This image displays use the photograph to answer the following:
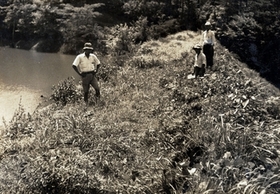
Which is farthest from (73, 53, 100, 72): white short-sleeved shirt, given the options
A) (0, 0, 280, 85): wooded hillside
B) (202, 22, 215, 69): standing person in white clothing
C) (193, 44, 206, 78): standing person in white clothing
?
(0, 0, 280, 85): wooded hillside

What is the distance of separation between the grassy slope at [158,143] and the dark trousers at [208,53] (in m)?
0.67

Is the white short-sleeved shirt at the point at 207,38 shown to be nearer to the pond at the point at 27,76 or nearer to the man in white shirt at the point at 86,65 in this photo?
the man in white shirt at the point at 86,65

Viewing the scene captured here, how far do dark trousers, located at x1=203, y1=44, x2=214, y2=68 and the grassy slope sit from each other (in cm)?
67

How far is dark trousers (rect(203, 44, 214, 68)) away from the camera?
929 cm

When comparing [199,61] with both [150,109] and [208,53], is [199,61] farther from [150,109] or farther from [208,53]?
[150,109]

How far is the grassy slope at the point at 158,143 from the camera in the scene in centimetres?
522

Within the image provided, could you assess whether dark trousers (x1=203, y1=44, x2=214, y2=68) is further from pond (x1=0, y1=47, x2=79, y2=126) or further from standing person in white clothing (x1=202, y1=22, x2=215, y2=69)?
pond (x1=0, y1=47, x2=79, y2=126)

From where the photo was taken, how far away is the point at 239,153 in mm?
5371

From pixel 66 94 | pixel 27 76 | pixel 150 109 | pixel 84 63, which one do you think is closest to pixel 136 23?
pixel 27 76

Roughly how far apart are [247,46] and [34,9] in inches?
402

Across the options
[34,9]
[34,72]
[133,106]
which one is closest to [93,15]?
[34,9]

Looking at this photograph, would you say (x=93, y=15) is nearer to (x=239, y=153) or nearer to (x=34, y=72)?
(x=34, y=72)

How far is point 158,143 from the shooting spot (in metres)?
6.28

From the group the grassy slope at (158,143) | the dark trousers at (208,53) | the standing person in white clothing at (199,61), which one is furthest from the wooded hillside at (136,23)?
the grassy slope at (158,143)
